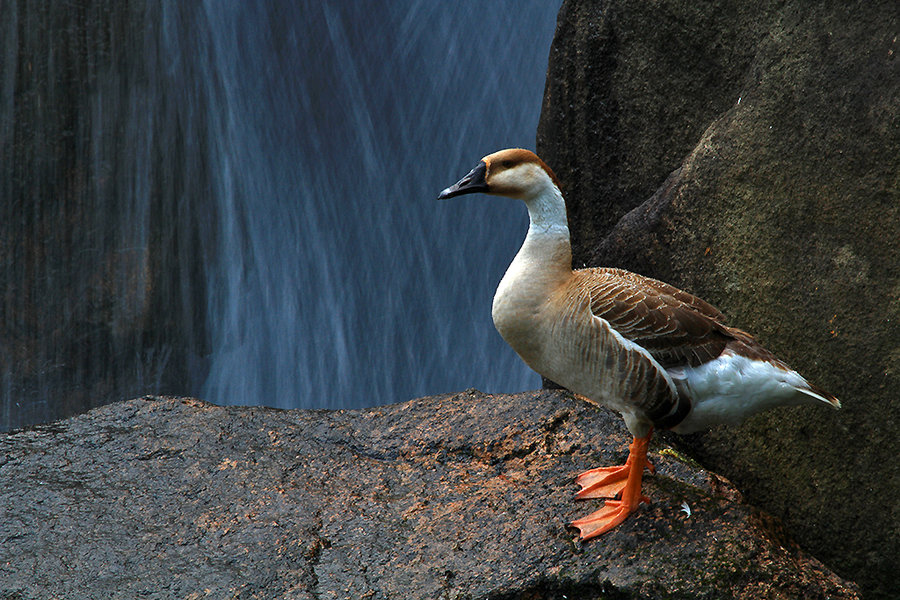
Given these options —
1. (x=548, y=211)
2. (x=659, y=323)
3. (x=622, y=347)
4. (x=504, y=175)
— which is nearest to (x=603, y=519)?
(x=622, y=347)

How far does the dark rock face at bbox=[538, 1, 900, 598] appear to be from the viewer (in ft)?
12.8

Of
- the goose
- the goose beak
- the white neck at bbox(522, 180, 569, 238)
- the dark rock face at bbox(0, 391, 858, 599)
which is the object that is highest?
the goose beak

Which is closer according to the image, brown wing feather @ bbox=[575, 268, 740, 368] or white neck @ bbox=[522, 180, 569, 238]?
brown wing feather @ bbox=[575, 268, 740, 368]

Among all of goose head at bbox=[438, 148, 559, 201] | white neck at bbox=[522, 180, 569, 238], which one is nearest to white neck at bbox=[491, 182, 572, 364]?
white neck at bbox=[522, 180, 569, 238]

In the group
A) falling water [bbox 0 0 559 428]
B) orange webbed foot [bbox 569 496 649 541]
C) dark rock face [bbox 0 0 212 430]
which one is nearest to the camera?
orange webbed foot [bbox 569 496 649 541]

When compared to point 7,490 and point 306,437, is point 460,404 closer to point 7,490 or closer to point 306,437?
point 306,437

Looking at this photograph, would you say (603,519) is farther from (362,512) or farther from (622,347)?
(362,512)

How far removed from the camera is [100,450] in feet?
14.6

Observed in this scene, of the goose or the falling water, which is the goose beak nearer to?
the goose

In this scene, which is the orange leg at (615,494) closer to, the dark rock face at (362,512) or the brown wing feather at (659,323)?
the dark rock face at (362,512)

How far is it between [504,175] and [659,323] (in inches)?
39.9

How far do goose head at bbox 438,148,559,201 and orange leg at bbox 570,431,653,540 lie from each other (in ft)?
4.42

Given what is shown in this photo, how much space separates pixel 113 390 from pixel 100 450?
5.45 m

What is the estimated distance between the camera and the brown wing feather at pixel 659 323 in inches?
139
